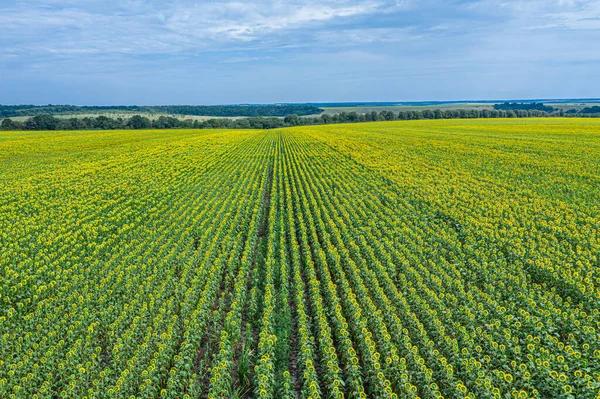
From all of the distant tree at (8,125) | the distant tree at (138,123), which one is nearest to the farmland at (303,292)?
the distant tree at (8,125)

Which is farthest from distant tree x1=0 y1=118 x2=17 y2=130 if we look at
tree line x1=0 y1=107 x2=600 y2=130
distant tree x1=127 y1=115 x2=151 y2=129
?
distant tree x1=127 y1=115 x2=151 y2=129

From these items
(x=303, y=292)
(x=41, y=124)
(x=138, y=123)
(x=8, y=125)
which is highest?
(x=138, y=123)

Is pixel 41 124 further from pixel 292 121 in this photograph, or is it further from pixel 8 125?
pixel 292 121

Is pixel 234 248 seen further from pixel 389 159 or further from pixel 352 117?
pixel 352 117

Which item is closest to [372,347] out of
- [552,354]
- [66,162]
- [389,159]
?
[552,354]

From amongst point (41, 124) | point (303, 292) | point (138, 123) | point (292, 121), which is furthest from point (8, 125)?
point (303, 292)
